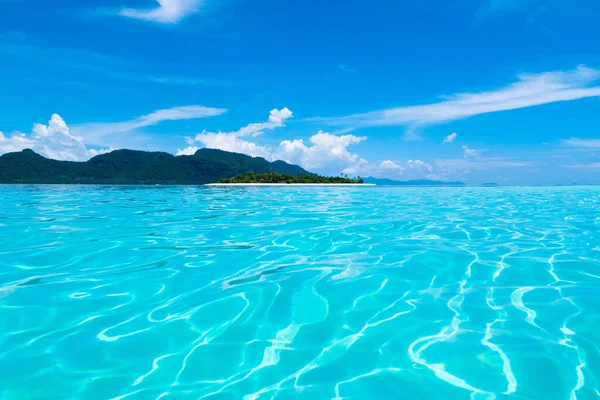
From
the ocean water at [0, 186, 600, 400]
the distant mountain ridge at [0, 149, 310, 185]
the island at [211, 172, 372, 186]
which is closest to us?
the ocean water at [0, 186, 600, 400]

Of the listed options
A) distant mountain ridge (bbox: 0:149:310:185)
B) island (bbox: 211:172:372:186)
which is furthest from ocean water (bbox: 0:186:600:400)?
distant mountain ridge (bbox: 0:149:310:185)

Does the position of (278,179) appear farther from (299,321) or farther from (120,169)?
(120,169)

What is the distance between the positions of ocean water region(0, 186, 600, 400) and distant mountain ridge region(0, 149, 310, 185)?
72.9m

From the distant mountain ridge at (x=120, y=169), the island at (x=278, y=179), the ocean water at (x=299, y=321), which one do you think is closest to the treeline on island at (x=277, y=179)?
the island at (x=278, y=179)

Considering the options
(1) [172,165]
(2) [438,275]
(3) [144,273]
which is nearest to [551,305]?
(2) [438,275]

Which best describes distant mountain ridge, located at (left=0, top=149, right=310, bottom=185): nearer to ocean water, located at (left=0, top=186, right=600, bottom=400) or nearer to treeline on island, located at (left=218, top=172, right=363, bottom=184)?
treeline on island, located at (left=218, top=172, right=363, bottom=184)

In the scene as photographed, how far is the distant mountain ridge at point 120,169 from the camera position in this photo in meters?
88.0

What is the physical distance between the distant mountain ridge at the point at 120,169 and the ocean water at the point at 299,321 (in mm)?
72909

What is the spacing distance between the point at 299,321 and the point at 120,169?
117853 mm

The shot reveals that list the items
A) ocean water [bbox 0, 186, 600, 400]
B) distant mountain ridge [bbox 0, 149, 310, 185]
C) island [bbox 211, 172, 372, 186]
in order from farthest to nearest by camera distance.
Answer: distant mountain ridge [bbox 0, 149, 310, 185], island [bbox 211, 172, 372, 186], ocean water [bbox 0, 186, 600, 400]

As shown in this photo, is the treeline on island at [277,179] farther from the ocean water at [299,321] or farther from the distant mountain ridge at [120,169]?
the ocean water at [299,321]

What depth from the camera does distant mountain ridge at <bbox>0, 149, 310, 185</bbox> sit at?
88000 mm

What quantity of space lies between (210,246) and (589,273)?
215 inches

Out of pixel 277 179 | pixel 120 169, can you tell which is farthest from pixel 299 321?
pixel 120 169
